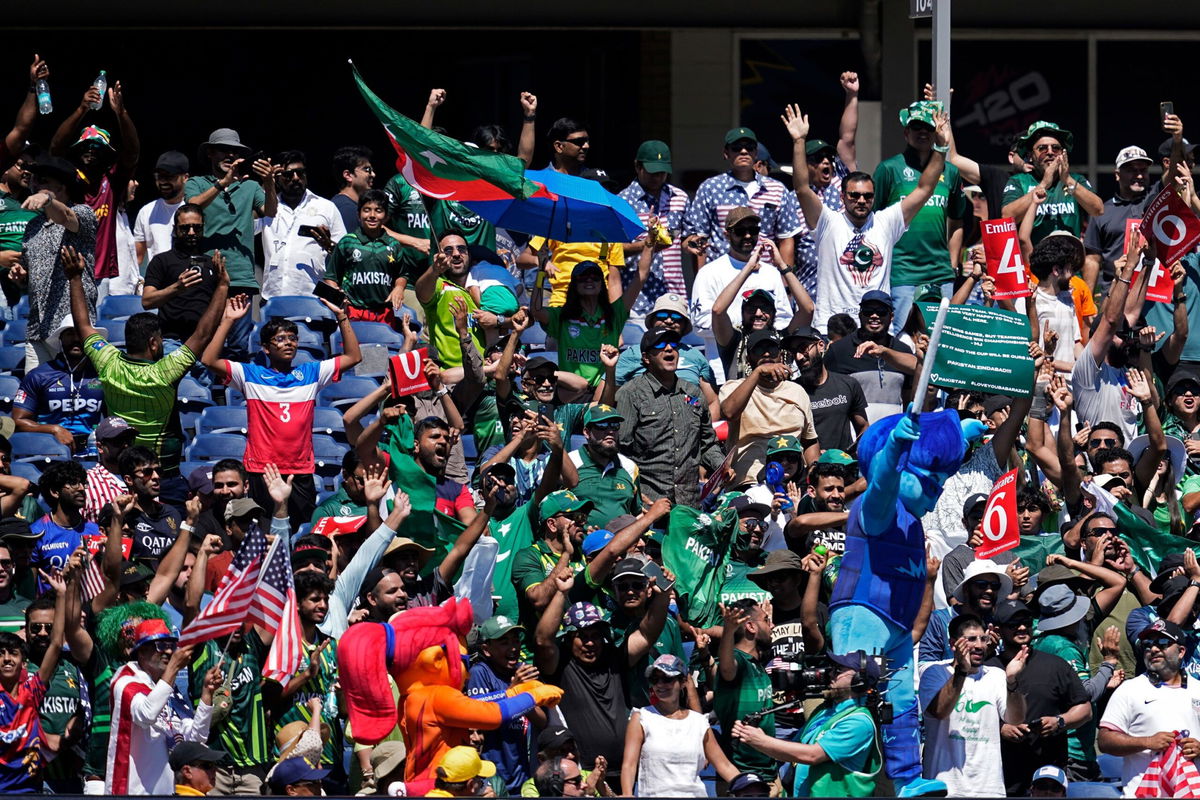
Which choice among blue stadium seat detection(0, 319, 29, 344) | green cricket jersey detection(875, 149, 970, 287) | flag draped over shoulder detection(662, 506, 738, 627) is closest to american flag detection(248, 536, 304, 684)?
flag draped over shoulder detection(662, 506, 738, 627)

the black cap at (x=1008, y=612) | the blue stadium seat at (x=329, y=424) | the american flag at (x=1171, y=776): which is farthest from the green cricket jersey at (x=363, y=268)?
the american flag at (x=1171, y=776)

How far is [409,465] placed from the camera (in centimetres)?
1251

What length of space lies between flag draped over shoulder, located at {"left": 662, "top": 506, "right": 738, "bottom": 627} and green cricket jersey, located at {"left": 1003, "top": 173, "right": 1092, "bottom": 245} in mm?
4445

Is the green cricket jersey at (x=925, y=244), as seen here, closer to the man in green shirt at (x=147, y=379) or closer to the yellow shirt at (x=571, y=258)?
the yellow shirt at (x=571, y=258)

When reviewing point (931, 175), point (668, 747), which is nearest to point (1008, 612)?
point (668, 747)

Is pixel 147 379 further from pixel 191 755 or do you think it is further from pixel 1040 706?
pixel 1040 706

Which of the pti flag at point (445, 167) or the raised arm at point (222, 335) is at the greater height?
the pti flag at point (445, 167)

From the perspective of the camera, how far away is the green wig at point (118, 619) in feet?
35.2

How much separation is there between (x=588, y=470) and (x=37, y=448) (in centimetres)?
363

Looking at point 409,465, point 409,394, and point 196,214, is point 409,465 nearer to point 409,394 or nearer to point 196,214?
point 409,394

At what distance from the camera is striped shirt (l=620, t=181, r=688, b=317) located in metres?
15.4

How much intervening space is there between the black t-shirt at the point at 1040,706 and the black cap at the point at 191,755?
12.4ft

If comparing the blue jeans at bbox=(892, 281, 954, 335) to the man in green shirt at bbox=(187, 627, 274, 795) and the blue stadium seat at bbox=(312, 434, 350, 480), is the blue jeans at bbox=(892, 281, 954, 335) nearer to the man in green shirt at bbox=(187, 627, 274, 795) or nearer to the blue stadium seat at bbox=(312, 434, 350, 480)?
the blue stadium seat at bbox=(312, 434, 350, 480)

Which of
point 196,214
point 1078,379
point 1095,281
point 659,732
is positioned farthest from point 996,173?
point 659,732
